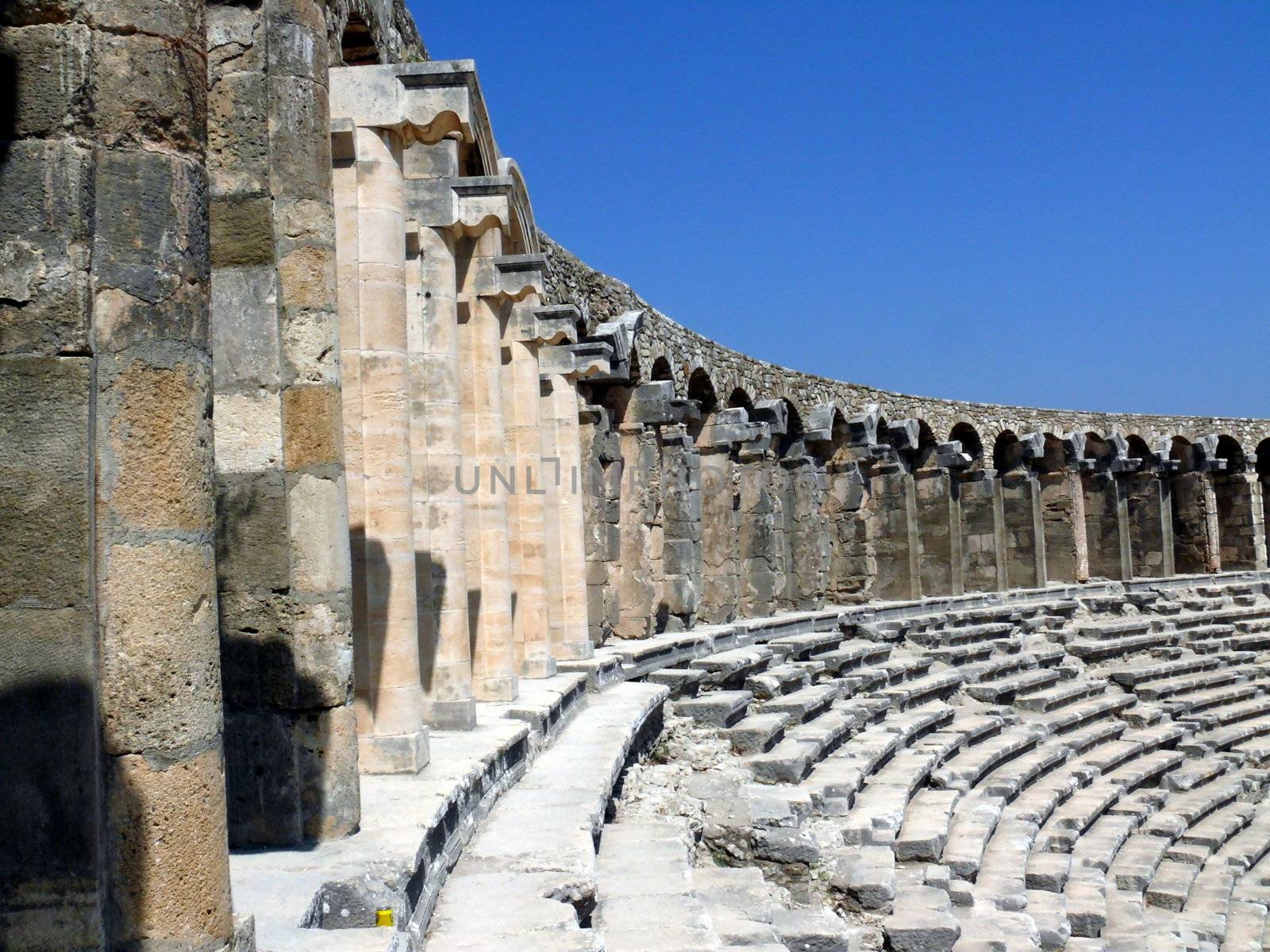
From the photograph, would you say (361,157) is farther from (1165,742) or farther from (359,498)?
(1165,742)

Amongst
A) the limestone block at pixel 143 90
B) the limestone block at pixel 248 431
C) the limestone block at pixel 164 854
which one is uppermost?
the limestone block at pixel 143 90

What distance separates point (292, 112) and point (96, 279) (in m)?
2.11

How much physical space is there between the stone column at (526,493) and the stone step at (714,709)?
1.08 metres

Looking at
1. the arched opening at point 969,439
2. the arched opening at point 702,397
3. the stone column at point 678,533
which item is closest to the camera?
the stone column at point 678,533

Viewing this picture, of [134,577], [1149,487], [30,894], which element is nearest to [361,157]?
[134,577]

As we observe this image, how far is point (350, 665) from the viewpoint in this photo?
16.4ft

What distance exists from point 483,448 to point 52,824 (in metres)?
6.34

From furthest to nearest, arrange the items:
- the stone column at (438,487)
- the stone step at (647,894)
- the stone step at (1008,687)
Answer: the stone step at (1008,687) → the stone column at (438,487) → the stone step at (647,894)

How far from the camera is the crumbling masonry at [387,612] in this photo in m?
3.03

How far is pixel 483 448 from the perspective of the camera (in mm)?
9234

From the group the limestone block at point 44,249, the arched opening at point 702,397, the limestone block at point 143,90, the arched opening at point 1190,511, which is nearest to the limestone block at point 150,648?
the limestone block at point 44,249

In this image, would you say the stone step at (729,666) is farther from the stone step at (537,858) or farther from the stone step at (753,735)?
the stone step at (537,858)

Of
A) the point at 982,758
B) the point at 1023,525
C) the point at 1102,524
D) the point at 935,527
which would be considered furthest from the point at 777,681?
the point at 1102,524

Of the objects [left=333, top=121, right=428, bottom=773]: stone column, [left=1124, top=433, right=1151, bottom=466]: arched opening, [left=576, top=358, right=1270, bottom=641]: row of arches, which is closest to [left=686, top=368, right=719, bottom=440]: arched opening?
[left=576, top=358, right=1270, bottom=641]: row of arches
